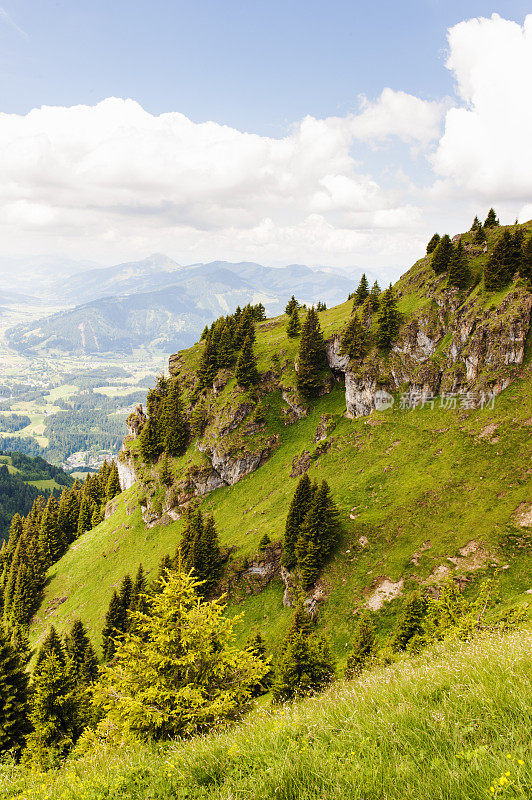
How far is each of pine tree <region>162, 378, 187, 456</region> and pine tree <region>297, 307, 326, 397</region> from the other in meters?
28.3

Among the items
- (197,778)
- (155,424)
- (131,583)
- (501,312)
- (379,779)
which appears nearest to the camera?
(379,779)

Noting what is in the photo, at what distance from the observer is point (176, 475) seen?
247 feet

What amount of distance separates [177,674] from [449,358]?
54.6 m

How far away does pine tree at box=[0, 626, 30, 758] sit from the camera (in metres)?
24.7

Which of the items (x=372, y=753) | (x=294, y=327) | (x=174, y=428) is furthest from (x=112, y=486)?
(x=372, y=753)

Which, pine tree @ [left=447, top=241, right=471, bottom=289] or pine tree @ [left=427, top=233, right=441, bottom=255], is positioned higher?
pine tree @ [left=427, top=233, right=441, bottom=255]

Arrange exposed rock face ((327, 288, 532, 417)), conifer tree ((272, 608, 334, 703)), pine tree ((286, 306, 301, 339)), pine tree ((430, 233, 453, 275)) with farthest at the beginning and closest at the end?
pine tree ((286, 306, 301, 339))
pine tree ((430, 233, 453, 275))
exposed rock face ((327, 288, 532, 417))
conifer tree ((272, 608, 334, 703))

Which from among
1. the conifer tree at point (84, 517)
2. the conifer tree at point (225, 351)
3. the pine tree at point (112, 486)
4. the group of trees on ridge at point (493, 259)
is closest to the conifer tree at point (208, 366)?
the conifer tree at point (225, 351)

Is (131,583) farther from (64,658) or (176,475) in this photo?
(176,475)

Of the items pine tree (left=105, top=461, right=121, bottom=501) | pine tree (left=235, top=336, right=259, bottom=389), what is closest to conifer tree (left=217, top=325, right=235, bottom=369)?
pine tree (left=235, top=336, right=259, bottom=389)

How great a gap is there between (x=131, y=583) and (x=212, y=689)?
4913 centimetres

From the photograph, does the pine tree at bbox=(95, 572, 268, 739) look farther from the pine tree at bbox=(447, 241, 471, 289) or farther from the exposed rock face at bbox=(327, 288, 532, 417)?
the pine tree at bbox=(447, 241, 471, 289)

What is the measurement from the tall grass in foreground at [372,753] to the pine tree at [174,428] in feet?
231

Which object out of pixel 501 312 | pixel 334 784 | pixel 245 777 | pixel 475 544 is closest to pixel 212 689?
pixel 245 777
